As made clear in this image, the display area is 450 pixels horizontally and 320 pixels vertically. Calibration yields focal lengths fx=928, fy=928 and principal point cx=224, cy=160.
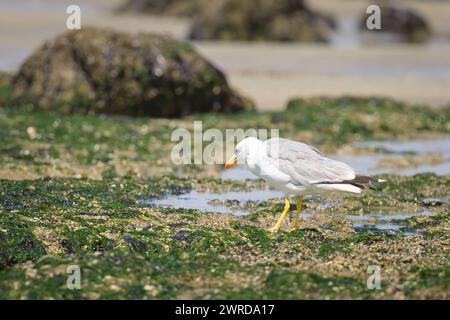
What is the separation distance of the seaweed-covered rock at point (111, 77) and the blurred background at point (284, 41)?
2473mm

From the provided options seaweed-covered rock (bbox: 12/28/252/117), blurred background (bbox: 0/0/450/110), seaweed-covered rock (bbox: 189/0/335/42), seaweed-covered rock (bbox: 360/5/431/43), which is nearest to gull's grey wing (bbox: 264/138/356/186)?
seaweed-covered rock (bbox: 12/28/252/117)

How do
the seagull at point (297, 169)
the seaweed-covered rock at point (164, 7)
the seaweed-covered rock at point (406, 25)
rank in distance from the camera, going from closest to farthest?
the seagull at point (297, 169) < the seaweed-covered rock at point (406, 25) < the seaweed-covered rock at point (164, 7)

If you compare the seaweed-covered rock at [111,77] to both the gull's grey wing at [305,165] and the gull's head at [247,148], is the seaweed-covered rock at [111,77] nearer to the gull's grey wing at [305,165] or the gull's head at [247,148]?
the gull's head at [247,148]

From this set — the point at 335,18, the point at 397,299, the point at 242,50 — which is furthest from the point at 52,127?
the point at 335,18

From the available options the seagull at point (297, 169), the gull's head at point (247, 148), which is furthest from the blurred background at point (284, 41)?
the seagull at point (297, 169)

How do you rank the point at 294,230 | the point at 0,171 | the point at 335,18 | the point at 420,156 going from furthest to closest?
the point at 335,18 < the point at 420,156 < the point at 0,171 < the point at 294,230

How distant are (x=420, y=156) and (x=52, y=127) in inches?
206

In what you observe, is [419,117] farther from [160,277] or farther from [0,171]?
[160,277]

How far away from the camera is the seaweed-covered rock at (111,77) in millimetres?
14992

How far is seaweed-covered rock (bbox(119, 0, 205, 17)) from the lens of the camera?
32969mm

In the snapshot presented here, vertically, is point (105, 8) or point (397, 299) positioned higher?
point (105, 8)

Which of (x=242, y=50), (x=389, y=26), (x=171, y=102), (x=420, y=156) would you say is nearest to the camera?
(x=420, y=156)

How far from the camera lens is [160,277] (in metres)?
6.56

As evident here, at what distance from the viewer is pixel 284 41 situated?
87.2 feet
